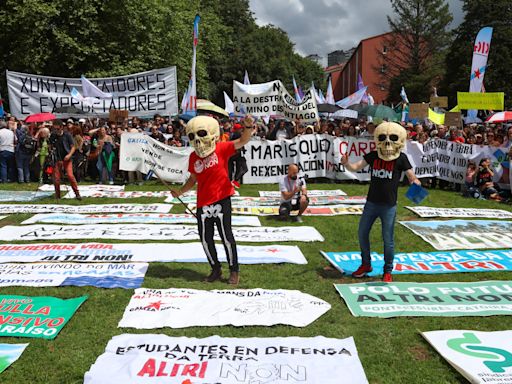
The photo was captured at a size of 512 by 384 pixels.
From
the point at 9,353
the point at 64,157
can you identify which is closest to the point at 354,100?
the point at 64,157

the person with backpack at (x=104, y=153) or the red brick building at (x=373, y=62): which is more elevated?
the red brick building at (x=373, y=62)

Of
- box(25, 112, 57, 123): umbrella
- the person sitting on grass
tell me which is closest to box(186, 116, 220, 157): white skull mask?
the person sitting on grass

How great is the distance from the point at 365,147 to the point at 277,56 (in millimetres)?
56027

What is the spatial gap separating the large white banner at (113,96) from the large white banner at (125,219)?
21.8 ft

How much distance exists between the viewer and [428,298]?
5715 millimetres

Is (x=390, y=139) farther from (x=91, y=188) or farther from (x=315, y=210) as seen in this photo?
(x=91, y=188)

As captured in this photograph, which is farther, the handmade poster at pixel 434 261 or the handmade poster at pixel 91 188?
the handmade poster at pixel 91 188

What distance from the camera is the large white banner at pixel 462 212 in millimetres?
10508

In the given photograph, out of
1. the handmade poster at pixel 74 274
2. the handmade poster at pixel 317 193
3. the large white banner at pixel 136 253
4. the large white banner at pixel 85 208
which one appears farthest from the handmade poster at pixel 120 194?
the handmade poster at pixel 74 274

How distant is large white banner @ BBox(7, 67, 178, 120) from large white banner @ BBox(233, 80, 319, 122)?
95.9 inches

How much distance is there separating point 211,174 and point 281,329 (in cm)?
215

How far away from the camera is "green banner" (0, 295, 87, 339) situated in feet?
15.6

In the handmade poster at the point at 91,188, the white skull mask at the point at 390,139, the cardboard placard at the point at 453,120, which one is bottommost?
A: the handmade poster at the point at 91,188

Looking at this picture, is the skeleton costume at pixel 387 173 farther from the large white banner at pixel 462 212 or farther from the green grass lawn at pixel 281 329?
the large white banner at pixel 462 212
